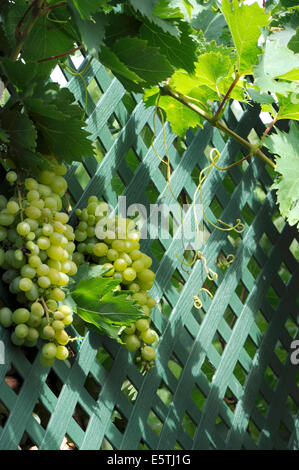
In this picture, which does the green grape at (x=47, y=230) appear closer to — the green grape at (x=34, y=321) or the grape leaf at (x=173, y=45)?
the green grape at (x=34, y=321)

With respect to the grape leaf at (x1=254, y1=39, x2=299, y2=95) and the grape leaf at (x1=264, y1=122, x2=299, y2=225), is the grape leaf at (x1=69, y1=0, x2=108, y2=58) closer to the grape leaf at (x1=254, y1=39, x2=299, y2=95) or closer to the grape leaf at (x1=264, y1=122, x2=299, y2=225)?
the grape leaf at (x1=254, y1=39, x2=299, y2=95)

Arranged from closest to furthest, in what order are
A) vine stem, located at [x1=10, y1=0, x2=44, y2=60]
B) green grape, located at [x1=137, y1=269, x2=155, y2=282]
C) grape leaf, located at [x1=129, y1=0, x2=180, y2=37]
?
1. grape leaf, located at [x1=129, y1=0, x2=180, y2=37]
2. vine stem, located at [x1=10, y1=0, x2=44, y2=60]
3. green grape, located at [x1=137, y1=269, x2=155, y2=282]

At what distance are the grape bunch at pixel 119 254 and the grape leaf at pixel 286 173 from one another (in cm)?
33

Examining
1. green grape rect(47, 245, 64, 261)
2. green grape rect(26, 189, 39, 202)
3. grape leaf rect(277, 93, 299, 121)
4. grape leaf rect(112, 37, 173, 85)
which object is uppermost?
grape leaf rect(112, 37, 173, 85)

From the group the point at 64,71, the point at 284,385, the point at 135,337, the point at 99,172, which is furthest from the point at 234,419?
the point at 64,71

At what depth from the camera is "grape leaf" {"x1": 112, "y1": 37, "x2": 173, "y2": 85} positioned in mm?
919

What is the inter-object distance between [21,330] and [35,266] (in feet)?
0.33

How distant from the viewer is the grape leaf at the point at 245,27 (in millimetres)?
1040

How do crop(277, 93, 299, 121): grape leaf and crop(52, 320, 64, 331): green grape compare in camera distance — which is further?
crop(277, 93, 299, 121): grape leaf

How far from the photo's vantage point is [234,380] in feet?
4.60

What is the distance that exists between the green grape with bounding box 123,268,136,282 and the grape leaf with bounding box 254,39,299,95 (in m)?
0.41

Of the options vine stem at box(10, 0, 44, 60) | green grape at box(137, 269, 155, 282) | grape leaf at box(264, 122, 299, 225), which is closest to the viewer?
vine stem at box(10, 0, 44, 60)

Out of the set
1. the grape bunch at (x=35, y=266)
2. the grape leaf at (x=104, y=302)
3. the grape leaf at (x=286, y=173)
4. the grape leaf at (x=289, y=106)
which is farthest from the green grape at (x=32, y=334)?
the grape leaf at (x=289, y=106)

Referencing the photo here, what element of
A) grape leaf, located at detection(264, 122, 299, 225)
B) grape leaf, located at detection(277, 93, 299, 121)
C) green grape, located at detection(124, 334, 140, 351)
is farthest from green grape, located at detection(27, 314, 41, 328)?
grape leaf, located at detection(277, 93, 299, 121)
